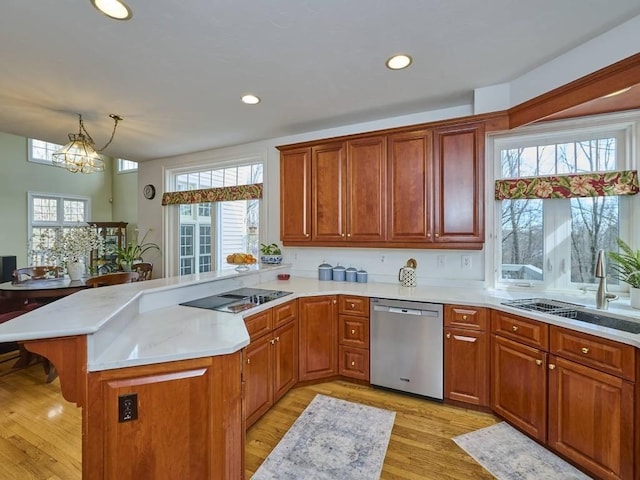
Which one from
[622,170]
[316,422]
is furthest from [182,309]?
[622,170]

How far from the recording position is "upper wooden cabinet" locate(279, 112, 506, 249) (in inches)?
102

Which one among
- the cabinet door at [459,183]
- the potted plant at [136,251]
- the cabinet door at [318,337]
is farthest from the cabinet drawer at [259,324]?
the potted plant at [136,251]

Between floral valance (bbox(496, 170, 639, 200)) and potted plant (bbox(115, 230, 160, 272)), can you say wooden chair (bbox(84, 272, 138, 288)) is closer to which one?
potted plant (bbox(115, 230, 160, 272))

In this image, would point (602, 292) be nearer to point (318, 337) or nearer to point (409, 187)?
→ point (409, 187)

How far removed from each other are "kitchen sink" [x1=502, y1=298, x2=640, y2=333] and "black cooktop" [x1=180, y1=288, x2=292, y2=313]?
6.10 feet

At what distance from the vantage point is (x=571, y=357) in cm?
177

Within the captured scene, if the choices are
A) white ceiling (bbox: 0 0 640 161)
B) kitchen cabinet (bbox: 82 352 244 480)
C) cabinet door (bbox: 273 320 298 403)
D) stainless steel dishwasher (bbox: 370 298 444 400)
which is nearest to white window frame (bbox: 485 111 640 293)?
white ceiling (bbox: 0 0 640 161)

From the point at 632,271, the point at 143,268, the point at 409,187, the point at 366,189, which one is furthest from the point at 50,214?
the point at 632,271

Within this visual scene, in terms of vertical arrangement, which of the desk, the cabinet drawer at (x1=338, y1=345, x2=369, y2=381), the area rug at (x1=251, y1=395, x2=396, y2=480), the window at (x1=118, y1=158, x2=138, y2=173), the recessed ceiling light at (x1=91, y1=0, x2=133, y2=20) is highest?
the window at (x1=118, y1=158, x2=138, y2=173)

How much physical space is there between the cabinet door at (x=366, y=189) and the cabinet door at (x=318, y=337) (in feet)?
→ 2.44

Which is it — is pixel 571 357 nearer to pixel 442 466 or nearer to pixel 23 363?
pixel 442 466

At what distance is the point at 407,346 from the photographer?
2514 millimetres

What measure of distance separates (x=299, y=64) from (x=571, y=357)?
8.71ft

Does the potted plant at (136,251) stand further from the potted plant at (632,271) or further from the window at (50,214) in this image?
the potted plant at (632,271)
